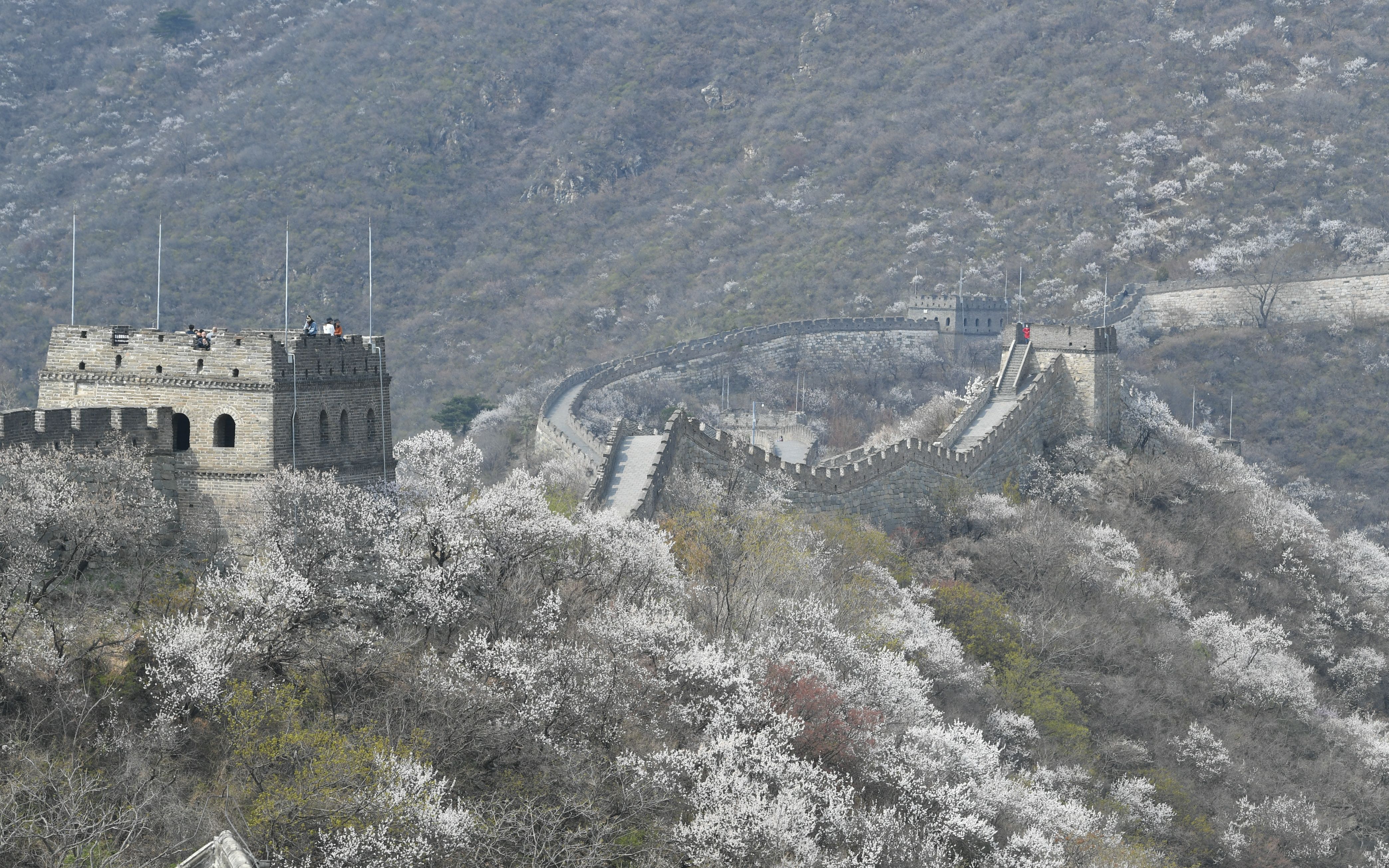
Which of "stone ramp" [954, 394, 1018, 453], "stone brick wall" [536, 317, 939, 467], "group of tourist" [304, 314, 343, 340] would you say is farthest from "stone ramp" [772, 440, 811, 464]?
"group of tourist" [304, 314, 343, 340]

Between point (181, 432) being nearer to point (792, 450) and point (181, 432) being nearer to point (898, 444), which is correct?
point (898, 444)

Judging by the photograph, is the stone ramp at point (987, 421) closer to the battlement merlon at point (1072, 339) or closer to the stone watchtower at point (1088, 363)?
the stone watchtower at point (1088, 363)

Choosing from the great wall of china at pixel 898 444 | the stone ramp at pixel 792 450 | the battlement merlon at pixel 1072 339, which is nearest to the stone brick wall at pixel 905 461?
the great wall of china at pixel 898 444

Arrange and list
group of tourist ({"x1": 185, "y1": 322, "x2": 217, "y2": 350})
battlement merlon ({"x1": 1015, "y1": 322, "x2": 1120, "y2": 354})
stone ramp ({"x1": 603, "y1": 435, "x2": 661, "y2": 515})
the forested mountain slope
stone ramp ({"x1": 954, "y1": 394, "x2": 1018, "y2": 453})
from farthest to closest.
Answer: the forested mountain slope
battlement merlon ({"x1": 1015, "y1": 322, "x2": 1120, "y2": 354})
stone ramp ({"x1": 954, "y1": 394, "x2": 1018, "y2": 453})
stone ramp ({"x1": 603, "y1": 435, "x2": 661, "y2": 515})
group of tourist ({"x1": 185, "y1": 322, "x2": 217, "y2": 350})

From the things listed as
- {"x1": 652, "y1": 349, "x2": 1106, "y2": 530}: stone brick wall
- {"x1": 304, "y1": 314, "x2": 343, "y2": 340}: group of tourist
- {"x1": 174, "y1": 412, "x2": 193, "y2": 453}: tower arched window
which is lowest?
{"x1": 652, "y1": 349, "x2": 1106, "y2": 530}: stone brick wall

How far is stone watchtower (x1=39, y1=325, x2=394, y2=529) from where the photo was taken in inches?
979

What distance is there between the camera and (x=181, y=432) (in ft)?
82.6

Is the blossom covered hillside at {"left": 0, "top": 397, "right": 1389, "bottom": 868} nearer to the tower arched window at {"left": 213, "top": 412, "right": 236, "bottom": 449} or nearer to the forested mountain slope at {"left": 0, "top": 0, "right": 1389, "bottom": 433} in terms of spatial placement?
the tower arched window at {"left": 213, "top": 412, "right": 236, "bottom": 449}

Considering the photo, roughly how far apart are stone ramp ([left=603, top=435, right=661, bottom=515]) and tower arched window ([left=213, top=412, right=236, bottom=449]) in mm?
10239

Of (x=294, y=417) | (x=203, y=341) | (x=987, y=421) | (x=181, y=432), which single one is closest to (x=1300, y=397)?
(x=987, y=421)

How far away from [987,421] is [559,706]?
101 ft

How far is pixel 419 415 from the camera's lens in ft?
274

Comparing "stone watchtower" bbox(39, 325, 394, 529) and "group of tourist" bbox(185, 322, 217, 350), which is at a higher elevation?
"group of tourist" bbox(185, 322, 217, 350)

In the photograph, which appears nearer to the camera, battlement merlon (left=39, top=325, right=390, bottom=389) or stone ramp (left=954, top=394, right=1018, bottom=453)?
battlement merlon (left=39, top=325, right=390, bottom=389)
